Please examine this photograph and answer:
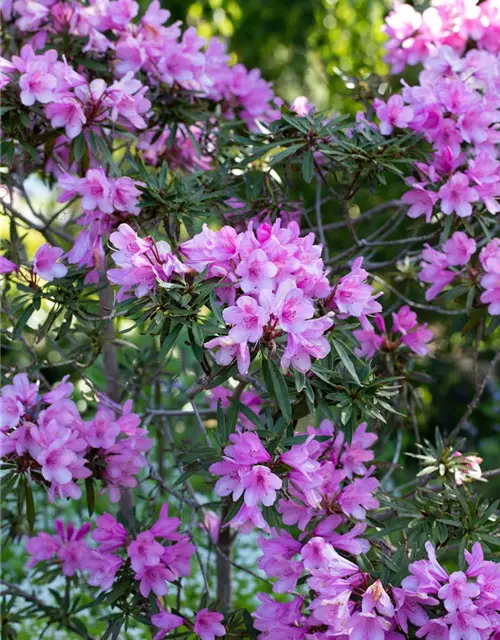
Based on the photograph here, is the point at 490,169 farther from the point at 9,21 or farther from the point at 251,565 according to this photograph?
the point at 251,565

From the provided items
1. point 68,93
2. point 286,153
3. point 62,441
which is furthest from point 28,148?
point 62,441

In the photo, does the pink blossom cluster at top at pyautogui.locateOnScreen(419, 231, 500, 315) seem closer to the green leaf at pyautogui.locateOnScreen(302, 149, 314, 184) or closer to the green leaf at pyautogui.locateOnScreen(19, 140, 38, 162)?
the green leaf at pyautogui.locateOnScreen(302, 149, 314, 184)

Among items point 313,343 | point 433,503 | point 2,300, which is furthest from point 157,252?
point 433,503

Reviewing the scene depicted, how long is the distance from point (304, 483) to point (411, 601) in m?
0.25

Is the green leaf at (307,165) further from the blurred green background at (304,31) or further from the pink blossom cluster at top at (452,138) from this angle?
the blurred green background at (304,31)

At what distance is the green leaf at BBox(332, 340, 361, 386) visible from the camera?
1.39 m

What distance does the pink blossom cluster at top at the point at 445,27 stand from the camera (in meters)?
2.15

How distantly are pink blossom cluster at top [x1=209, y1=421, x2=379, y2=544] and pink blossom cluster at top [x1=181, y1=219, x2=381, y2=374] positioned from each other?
6.9 inches

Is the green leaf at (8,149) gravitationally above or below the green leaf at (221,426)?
above

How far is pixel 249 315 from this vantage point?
1260mm

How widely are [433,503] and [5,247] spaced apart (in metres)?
0.98

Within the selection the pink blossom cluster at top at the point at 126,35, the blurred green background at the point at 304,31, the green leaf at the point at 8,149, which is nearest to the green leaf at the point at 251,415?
the green leaf at the point at 8,149

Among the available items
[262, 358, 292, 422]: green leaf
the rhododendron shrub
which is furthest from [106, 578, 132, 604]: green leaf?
[262, 358, 292, 422]: green leaf

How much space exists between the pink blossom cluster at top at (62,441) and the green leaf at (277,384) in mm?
383
